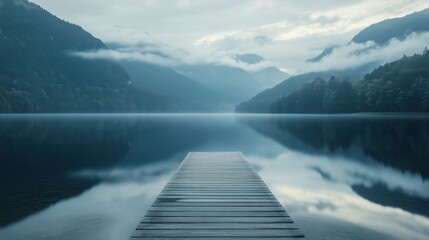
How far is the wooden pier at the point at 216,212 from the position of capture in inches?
465

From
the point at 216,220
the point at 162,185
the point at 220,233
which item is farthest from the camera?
the point at 162,185

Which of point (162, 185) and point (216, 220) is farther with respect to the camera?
point (162, 185)

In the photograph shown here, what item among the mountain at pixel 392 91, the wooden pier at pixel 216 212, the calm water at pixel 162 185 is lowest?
the calm water at pixel 162 185

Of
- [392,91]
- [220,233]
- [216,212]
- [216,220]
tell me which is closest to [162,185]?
[216,212]

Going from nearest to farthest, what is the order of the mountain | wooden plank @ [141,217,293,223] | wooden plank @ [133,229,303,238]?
wooden plank @ [133,229,303,238], wooden plank @ [141,217,293,223], the mountain

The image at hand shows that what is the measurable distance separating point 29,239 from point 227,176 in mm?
10926

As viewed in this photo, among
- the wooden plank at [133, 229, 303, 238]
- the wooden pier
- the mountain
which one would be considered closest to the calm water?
the wooden pier

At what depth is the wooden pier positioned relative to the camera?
38.7 feet

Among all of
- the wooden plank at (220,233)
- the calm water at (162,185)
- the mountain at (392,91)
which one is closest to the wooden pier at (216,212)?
the wooden plank at (220,233)

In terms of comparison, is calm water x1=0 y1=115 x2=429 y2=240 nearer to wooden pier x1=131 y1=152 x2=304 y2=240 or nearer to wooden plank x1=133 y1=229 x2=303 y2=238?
wooden pier x1=131 y1=152 x2=304 y2=240

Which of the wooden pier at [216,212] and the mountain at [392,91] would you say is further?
the mountain at [392,91]

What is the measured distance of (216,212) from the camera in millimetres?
14039

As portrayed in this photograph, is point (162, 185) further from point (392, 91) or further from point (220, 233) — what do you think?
point (392, 91)

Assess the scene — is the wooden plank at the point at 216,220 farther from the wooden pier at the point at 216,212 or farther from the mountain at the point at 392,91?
the mountain at the point at 392,91
